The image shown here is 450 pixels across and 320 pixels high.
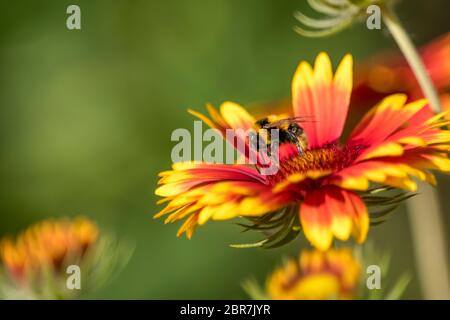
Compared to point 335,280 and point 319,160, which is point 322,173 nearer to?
point 319,160

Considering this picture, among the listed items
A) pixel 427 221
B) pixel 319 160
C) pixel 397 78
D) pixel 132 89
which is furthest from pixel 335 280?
pixel 132 89

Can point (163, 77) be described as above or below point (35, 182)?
above

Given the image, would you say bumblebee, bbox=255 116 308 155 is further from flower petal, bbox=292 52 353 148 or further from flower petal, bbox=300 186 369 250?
flower petal, bbox=300 186 369 250

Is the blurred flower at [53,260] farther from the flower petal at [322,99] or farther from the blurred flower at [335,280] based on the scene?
the flower petal at [322,99]

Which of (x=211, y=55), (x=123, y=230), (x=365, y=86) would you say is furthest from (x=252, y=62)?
(x=365, y=86)

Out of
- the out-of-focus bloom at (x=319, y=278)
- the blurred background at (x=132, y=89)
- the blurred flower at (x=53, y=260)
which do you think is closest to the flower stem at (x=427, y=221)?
the out-of-focus bloom at (x=319, y=278)

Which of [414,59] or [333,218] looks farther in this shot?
[414,59]
